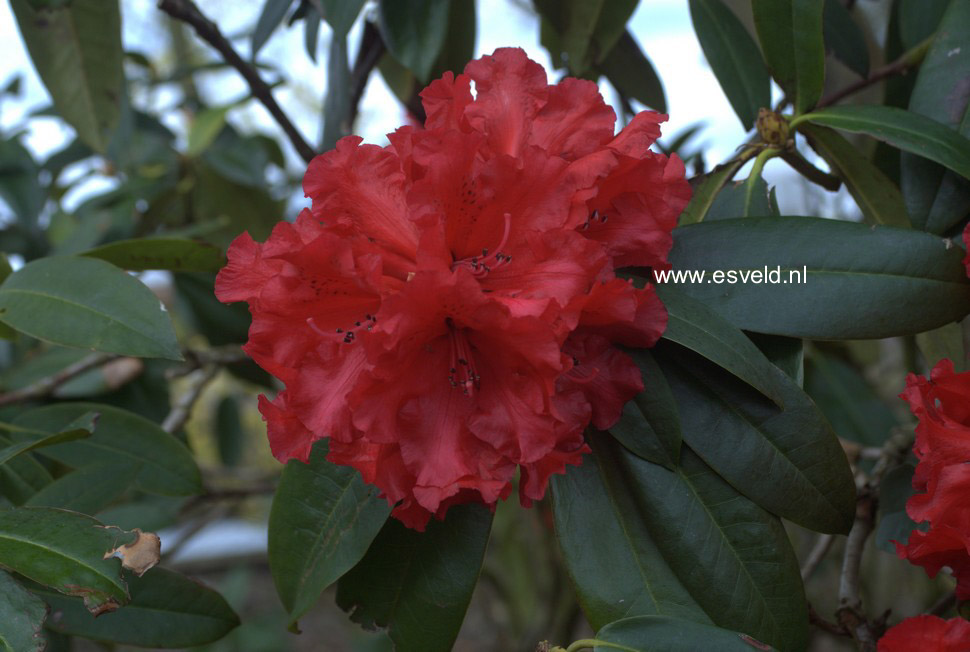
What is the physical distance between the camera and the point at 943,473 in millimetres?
732

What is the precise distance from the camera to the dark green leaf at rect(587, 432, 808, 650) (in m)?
0.72

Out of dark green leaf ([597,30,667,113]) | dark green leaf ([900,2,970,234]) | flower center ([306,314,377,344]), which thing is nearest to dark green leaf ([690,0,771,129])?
dark green leaf ([900,2,970,234])

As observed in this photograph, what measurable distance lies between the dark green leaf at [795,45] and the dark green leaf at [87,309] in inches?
26.8

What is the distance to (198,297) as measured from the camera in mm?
1659

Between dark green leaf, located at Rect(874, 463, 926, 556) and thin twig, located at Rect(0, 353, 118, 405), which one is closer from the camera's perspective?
dark green leaf, located at Rect(874, 463, 926, 556)

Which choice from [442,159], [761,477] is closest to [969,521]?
[761,477]

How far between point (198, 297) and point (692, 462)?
46.0 inches

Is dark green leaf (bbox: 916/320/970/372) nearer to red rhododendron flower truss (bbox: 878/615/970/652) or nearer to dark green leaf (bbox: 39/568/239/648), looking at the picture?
red rhododendron flower truss (bbox: 878/615/970/652)

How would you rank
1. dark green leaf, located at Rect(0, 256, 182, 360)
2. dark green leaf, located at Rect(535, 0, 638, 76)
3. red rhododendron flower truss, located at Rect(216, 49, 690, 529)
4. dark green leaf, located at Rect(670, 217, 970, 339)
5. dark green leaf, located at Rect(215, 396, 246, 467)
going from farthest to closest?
dark green leaf, located at Rect(215, 396, 246, 467), dark green leaf, located at Rect(535, 0, 638, 76), dark green leaf, located at Rect(0, 256, 182, 360), dark green leaf, located at Rect(670, 217, 970, 339), red rhododendron flower truss, located at Rect(216, 49, 690, 529)

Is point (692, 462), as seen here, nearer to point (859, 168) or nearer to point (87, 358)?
point (859, 168)

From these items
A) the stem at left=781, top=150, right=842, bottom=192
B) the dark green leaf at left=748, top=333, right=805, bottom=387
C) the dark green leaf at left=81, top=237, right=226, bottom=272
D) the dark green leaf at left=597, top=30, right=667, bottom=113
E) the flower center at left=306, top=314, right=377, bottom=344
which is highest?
the dark green leaf at left=597, top=30, right=667, bottom=113

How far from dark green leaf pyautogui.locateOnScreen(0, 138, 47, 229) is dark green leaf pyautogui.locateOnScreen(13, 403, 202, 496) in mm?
898

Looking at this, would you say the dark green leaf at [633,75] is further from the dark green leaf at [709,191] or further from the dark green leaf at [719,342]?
the dark green leaf at [719,342]

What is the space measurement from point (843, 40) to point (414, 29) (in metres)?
0.57
